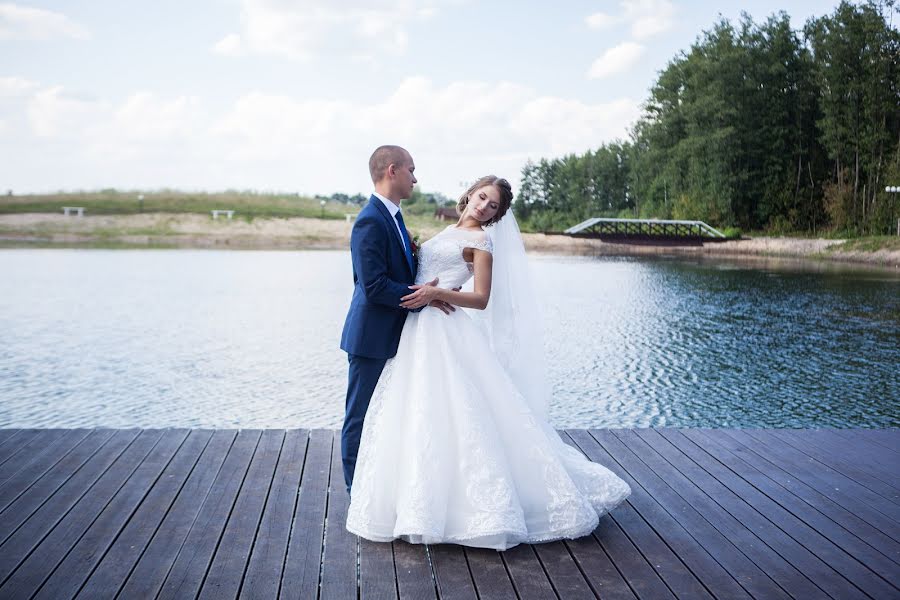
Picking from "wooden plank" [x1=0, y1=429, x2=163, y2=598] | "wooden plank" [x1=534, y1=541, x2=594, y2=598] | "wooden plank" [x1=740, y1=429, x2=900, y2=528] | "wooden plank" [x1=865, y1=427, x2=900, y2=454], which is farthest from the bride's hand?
"wooden plank" [x1=865, y1=427, x2=900, y2=454]

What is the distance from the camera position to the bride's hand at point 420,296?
2.88m

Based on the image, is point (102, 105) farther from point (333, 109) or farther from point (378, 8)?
point (378, 8)

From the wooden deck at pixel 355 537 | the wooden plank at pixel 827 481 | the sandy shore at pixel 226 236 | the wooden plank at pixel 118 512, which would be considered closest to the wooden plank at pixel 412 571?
the wooden deck at pixel 355 537

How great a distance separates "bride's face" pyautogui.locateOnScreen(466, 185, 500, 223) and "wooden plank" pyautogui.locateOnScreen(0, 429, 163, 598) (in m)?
1.86

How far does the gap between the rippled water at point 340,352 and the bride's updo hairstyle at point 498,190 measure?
14.6ft

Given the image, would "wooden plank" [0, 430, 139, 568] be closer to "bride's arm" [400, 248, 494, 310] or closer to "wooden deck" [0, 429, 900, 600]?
"wooden deck" [0, 429, 900, 600]

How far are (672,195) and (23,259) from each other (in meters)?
32.1

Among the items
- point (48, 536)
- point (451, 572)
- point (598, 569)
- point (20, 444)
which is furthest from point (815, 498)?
point (20, 444)

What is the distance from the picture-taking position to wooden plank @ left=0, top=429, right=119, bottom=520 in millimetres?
2997

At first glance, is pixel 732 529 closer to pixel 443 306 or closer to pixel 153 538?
pixel 443 306

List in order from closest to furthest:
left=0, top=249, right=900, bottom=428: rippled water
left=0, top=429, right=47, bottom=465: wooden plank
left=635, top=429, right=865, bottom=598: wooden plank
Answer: left=635, top=429, right=865, bottom=598: wooden plank → left=0, top=429, right=47, bottom=465: wooden plank → left=0, top=249, right=900, bottom=428: rippled water

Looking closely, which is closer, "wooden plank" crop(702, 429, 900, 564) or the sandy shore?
"wooden plank" crop(702, 429, 900, 564)

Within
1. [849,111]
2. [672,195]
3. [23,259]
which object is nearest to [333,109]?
[672,195]

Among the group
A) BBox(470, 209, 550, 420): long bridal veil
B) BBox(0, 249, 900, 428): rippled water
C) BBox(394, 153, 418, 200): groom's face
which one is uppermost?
BBox(394, 153, 418, 200): groom's face
